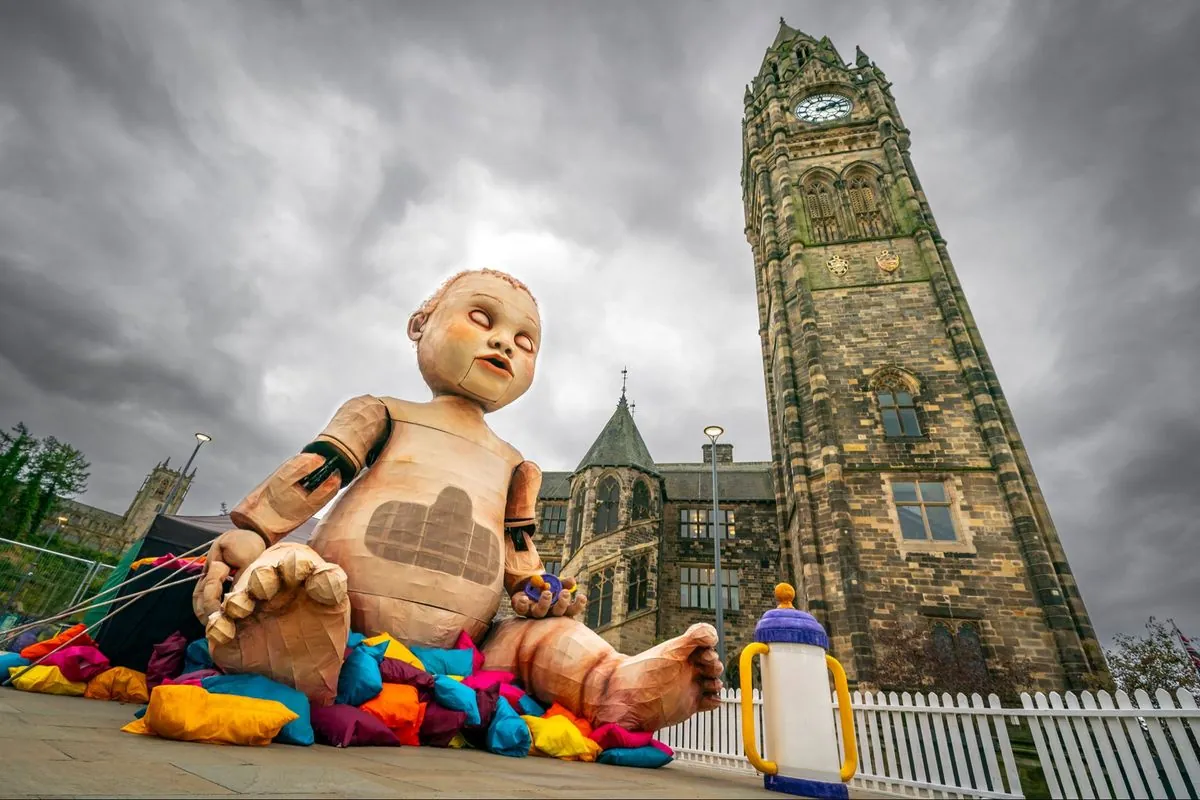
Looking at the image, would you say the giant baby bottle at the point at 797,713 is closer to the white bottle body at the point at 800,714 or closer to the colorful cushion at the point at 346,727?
the white bottle body at the point at 800,714

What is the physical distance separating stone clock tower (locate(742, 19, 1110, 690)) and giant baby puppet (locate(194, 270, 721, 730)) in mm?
8411

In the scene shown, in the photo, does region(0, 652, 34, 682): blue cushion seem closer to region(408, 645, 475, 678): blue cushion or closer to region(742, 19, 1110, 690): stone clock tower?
region(408, 645, 475, 678): blue cushion

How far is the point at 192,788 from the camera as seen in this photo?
0.98 m

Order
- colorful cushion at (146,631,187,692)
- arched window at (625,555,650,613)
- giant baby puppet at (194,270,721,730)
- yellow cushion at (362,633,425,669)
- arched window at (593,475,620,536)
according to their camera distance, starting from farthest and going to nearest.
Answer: arched window at (593,475,620,536) < arched window at (625,555,650,613) < colorful cushion at (146,631,187,692) < yellow cushion at (362,633,425,669) < giant baby puppet at (194,270,721,730)

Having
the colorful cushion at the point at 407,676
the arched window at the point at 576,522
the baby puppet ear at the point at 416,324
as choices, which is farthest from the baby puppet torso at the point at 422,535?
the arched window at the point at 576,522

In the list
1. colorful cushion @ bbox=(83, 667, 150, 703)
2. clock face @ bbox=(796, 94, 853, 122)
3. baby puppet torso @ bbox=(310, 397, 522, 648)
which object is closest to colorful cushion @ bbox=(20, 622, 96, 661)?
colorful cushion @ bbox=(83, 667, 150, 703)

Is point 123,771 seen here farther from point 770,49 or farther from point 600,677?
point 770,49

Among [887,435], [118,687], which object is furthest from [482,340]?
[887,435]

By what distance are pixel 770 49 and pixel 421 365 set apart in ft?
92.3

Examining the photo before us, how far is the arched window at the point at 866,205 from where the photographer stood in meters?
15.6

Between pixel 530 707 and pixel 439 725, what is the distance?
0.66 metres

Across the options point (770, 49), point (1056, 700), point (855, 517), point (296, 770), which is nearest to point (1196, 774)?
point (1056, 700)

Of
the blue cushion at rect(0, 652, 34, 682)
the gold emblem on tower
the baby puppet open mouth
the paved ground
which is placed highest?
the gold emblem on tower

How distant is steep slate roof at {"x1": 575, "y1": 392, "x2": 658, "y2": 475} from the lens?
18.9 meters
